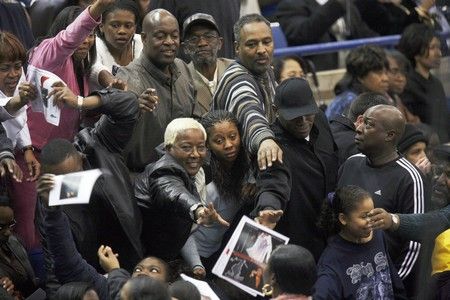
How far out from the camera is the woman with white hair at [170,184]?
9.90m

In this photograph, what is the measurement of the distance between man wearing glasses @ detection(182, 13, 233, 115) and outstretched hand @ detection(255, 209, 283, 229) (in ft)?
4.31

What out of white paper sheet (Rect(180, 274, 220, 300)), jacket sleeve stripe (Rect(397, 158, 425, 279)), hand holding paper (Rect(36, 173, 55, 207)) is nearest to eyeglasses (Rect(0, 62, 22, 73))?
hand holding paper (Rect(36, 173, 55, 207))

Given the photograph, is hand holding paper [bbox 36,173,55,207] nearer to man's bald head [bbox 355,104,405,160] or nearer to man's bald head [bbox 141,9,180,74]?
man's bald head [bbox 141,9,180,74]

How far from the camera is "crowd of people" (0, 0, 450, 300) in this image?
973 cm

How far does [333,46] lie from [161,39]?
360cm

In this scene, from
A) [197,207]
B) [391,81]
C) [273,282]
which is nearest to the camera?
[273,282]

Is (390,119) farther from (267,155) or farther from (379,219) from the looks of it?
(267,155)

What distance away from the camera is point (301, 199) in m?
10.2

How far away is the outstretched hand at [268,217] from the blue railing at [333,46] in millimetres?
3834

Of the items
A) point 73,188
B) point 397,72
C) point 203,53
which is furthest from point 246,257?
point 397,72

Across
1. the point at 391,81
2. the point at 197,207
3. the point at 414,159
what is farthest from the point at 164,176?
the point at 391,81

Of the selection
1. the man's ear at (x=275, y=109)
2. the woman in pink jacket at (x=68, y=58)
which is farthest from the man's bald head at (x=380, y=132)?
the woman in pink jacket at (x=68, y=58)

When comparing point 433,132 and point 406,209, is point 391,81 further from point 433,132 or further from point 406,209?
point 406,209

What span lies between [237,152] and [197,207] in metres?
0.80
